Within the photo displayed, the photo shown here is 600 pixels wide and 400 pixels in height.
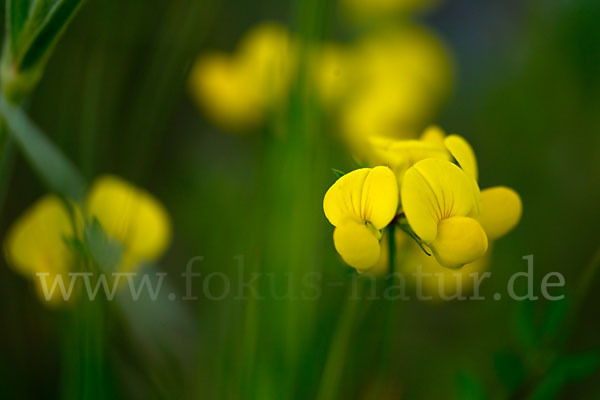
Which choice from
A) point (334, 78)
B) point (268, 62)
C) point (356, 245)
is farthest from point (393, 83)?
point (356, 245)

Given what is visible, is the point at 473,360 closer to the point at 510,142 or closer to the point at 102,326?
the point at 510,142

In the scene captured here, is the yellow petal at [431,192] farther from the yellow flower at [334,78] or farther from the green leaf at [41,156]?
the yellow flower at [334,78]

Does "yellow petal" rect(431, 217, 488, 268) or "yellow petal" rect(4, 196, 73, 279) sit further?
"yellow petal" rect(4, 196, 73, 279)

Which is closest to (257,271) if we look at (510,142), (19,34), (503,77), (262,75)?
(19,34)

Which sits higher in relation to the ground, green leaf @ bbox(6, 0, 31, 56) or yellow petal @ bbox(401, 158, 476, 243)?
green leaf @ bbox(6, 0, 31, 56)

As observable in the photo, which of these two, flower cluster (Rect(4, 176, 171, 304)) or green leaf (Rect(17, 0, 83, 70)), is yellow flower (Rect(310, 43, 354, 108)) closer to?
flower cluster (Rect(4, 176, 171, 304))

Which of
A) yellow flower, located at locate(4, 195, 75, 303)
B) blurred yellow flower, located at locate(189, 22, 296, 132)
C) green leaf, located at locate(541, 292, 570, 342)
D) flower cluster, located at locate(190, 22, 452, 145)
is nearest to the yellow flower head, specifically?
green leaf, located at locate(541, 292, 570, 342)

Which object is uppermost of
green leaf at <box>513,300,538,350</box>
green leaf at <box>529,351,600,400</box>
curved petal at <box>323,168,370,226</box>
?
curved petal at <box>323,168,370,226</box>
